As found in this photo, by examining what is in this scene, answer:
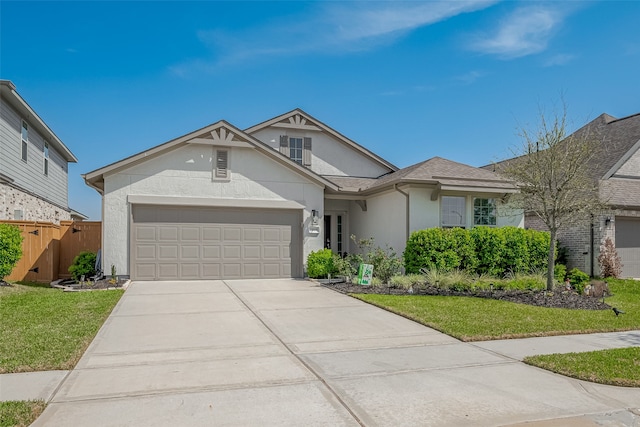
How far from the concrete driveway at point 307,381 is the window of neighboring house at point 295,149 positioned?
37.7 ft

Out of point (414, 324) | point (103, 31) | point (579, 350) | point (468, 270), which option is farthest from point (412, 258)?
point (103, 31)

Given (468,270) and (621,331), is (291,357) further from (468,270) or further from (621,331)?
(468,270)

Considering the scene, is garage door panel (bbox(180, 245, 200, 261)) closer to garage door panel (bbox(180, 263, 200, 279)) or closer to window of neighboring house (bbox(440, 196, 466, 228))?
garage door panel (bbox(180, 263, 200, 279))

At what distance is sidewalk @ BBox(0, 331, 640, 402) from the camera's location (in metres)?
4.43

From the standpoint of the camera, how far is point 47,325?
24.2 ft

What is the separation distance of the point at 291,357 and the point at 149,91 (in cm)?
1357

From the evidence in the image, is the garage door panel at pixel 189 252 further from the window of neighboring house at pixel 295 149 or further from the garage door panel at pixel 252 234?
the window of neighboring house at pixel 295 149

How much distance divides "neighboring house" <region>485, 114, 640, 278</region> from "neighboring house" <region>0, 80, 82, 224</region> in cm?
1941

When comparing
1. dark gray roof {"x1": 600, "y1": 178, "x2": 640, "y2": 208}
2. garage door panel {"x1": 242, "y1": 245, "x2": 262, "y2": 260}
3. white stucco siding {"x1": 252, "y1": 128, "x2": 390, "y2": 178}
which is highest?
white stucco siding {"x1": 252, "y1": 128, "x2": 390, "y2": 178}

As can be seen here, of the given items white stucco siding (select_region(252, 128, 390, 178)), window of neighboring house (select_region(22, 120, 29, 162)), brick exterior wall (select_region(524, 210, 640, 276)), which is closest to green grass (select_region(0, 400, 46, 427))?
white stucco siding (select_region(252, 128, 390, 178))

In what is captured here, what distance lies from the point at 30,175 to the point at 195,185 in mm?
8556

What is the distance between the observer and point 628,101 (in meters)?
23.0

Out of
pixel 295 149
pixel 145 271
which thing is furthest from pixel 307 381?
pixel 295 149

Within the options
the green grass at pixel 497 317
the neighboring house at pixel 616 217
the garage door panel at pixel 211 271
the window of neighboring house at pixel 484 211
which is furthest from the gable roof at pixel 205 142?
the neighboring house at pixel 616 217
